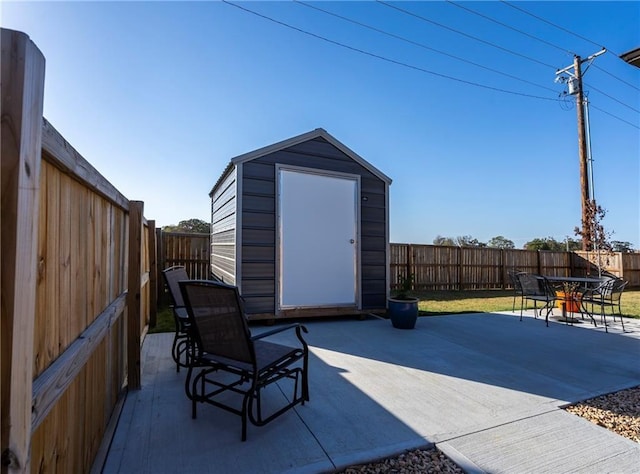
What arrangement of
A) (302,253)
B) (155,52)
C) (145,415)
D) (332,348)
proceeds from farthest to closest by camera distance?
(302,253)
(155,52)
(332,348)
(145,415)

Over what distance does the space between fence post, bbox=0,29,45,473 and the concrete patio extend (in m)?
1.26

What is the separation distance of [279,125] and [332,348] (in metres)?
5.30

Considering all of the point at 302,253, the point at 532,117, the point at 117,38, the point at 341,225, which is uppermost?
the point at 532,117

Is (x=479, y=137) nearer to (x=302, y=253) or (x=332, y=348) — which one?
(x=302, y=253)

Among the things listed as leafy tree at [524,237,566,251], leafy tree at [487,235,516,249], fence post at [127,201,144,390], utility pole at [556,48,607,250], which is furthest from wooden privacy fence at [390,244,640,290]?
fence post at [127,201,144,390]

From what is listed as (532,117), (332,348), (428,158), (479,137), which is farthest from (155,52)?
(532,117)

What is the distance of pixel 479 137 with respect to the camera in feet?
29.5

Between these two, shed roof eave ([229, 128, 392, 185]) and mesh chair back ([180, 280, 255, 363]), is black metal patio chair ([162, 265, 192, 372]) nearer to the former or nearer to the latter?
mesh chair back ([180, 280, 255, 363])

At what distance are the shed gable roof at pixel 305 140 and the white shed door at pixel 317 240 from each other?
1.27 feet

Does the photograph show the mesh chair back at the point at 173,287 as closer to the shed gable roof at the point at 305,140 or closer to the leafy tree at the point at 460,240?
the shed gable roof at the point at 305,140

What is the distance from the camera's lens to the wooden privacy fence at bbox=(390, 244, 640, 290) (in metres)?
10.2

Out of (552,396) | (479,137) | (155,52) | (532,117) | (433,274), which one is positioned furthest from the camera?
(433,274)

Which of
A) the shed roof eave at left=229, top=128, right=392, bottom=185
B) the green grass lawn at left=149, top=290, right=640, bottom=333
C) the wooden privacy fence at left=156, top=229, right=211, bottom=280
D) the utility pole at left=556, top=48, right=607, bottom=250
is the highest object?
the utility pole at left=556, top=48, right=607, bottom=250

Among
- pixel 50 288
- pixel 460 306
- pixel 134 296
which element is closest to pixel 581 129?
pixel 460 306
